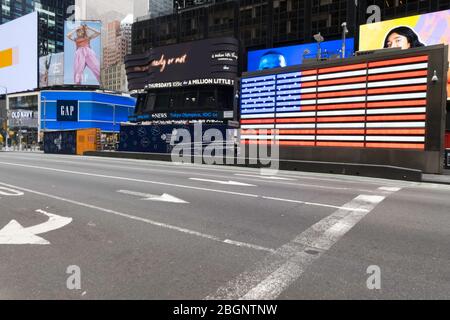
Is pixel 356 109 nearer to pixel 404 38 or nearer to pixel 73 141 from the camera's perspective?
pixel 404 38

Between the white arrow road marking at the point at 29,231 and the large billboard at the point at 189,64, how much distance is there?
4387 cm

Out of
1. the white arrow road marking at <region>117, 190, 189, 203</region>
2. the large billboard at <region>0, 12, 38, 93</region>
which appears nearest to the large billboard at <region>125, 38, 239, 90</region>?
the white arrow road marking at <region>117, 190, 189, 203</region>

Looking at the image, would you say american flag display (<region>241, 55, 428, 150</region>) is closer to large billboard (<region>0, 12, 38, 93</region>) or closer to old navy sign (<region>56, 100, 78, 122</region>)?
old navy sign (<region>56, 100, 78, 122</region>)

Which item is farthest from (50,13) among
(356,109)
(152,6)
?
(356,109)

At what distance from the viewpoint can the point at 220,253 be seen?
497 cm

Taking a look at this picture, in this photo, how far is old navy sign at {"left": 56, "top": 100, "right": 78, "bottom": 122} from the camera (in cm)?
7600

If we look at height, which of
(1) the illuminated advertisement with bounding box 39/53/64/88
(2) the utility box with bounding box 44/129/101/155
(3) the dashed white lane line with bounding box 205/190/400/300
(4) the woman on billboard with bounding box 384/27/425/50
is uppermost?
(1) the illuminated advertisement with bounding box 39/53/64/88

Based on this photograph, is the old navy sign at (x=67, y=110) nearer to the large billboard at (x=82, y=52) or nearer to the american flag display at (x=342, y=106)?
the large billboard at (x=82, y=52)

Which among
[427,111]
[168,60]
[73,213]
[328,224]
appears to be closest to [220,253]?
[328,224]

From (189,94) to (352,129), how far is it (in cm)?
3690

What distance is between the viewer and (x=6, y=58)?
9212 cm

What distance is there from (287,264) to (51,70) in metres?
91.9

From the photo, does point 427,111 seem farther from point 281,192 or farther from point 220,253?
point 220,253

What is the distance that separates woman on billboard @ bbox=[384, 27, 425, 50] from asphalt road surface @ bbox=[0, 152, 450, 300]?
2931cm
